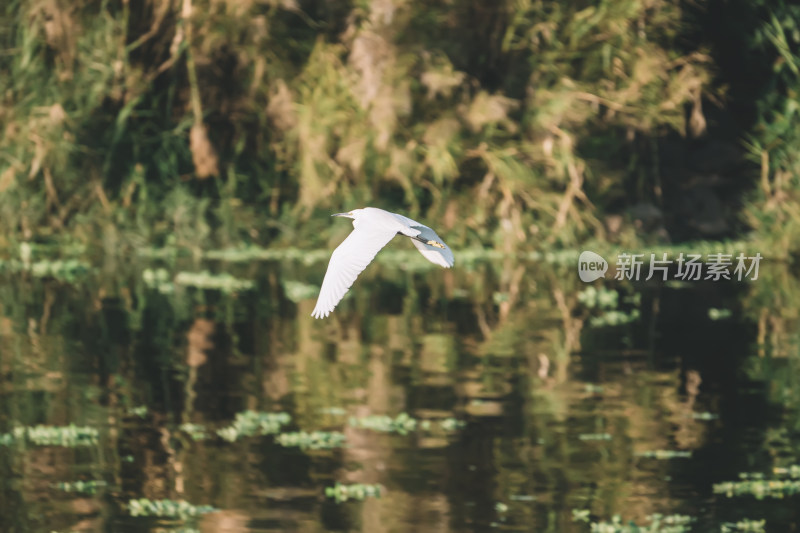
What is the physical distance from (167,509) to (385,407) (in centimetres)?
263

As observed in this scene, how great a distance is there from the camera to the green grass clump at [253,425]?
32.3ft

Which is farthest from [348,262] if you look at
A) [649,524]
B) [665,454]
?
[665,454]

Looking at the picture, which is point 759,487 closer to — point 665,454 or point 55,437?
point 665,454

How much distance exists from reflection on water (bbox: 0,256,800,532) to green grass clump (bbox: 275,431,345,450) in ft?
0.05

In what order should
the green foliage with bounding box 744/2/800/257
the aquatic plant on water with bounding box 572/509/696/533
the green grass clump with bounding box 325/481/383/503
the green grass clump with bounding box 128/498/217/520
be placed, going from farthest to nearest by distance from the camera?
1. the green foliage with bounding box 744/2/800/257
2. the green grass clump with bounding box 325/481/383/503
3. the green grass clump with bounding box 128/498/217/520
4. the aquatic plant on water with bounding box 572/509/696/533

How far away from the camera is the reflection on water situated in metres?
8.41

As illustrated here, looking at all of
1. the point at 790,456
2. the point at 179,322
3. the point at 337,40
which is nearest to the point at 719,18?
the point at 337,40

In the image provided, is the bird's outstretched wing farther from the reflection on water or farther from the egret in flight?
the reflection on water

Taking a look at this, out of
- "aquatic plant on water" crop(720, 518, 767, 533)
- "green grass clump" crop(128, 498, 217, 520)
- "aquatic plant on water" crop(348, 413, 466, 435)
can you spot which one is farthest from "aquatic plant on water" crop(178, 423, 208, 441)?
"aquatic plant on water" crop(720, 518, 767, 533)

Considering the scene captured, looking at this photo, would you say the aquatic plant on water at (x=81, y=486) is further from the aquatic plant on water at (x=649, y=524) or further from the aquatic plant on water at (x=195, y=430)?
the aquatic plant on water at (x=649, y=524)

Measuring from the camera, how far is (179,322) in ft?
47.2

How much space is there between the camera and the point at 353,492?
8562 mm

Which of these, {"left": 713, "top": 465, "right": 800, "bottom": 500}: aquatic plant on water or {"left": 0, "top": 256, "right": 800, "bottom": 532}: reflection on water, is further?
{"left": 713, "top": 465, "right": 800, "bottom": 500}: aquatic plant on water

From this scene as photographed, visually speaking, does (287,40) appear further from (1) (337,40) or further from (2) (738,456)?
(2) (738,456)
